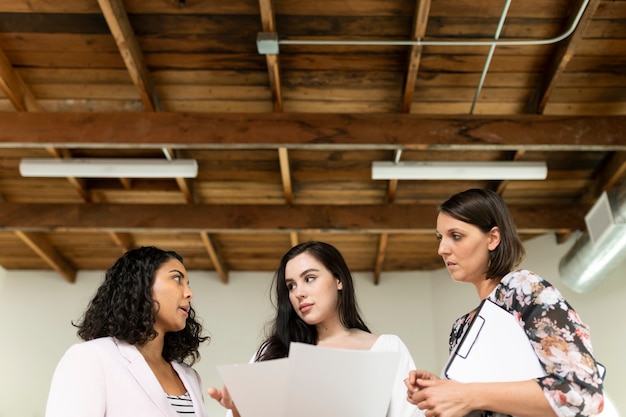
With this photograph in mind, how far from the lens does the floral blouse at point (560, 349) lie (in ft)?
4.33

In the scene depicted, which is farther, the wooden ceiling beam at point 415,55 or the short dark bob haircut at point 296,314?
the wooden ceiling beam at point 415,55

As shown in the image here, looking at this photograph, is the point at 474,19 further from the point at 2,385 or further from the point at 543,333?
the point at 2,385

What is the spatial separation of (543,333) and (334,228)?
5035mm

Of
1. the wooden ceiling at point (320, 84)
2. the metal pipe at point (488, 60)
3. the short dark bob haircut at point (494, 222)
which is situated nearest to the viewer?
the short dark bob haircut at point (494, 222)

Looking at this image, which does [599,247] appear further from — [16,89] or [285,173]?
[16,89]

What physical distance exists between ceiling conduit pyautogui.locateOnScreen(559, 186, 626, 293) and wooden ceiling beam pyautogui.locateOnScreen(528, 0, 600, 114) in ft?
2.97

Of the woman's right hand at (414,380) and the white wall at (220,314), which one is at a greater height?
the white wall at (220,314)

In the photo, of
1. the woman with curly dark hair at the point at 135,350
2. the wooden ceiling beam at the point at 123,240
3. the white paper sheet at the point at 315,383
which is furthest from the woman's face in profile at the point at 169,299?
the wooden ceiling beam at the point at 123,240

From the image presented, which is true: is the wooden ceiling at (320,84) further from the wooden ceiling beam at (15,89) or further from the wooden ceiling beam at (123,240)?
the wooden ceiling beam at (123,240)

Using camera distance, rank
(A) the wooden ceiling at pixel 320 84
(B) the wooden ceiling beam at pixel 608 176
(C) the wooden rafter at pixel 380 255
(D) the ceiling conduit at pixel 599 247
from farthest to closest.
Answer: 1. (C) the wooden rafter at pixel 380 255
2. (B) the wooden ceiling beam at pixel 608 176
3. (D) the ceiling conduit at pixel 599 247
4. (A) the wooden ceiling at pixel 320 84

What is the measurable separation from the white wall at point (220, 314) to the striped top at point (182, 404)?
5374 millimetres

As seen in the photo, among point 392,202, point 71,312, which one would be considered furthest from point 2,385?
point 392,202

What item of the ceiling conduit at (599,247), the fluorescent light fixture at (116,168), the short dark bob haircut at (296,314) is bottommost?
the short dark bob haircut at (296,314)

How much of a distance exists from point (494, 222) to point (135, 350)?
1.12 meters
